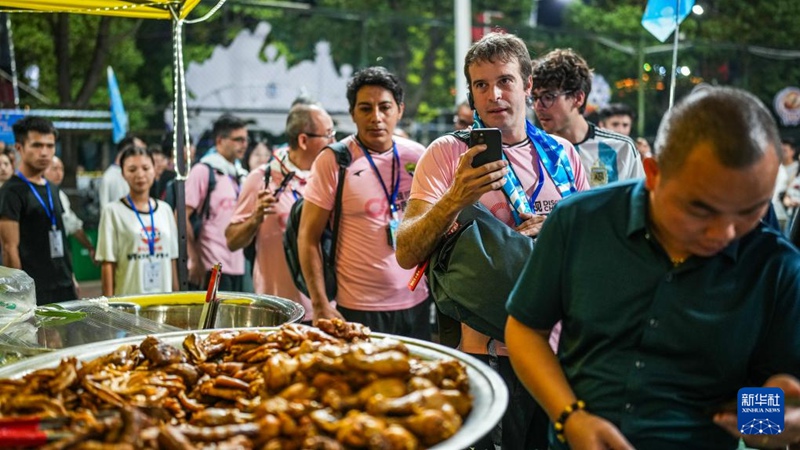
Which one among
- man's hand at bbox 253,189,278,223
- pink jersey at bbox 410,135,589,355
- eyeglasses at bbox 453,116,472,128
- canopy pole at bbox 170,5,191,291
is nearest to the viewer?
pink jersey at bbox 410,135,589,355

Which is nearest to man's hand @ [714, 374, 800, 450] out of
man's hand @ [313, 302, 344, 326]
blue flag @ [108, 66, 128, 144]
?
man's hand @ [313, 302, 344, 326]

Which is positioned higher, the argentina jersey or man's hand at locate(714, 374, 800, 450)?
the argentina jersey

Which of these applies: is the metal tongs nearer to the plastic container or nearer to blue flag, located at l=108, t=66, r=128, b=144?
the plastic container

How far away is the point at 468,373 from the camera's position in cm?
187

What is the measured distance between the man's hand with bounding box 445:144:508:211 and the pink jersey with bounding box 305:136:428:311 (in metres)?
1.59

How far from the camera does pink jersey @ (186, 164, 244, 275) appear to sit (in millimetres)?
6316

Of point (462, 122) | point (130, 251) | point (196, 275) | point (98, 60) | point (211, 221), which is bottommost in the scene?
point (196, 275)

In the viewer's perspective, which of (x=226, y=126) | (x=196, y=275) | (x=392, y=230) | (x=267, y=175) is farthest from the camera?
(x=226, y=126)

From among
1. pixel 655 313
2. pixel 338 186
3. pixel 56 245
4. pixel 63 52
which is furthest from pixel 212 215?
pixel 63 52

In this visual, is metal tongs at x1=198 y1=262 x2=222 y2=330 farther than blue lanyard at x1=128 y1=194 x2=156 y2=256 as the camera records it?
No

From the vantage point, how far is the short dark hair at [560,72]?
420 centimetres

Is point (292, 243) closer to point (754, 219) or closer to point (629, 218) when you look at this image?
point (629, 218)

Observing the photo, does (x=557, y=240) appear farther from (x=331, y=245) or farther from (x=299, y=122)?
(x=299, y=122)

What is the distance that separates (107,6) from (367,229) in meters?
1.77
